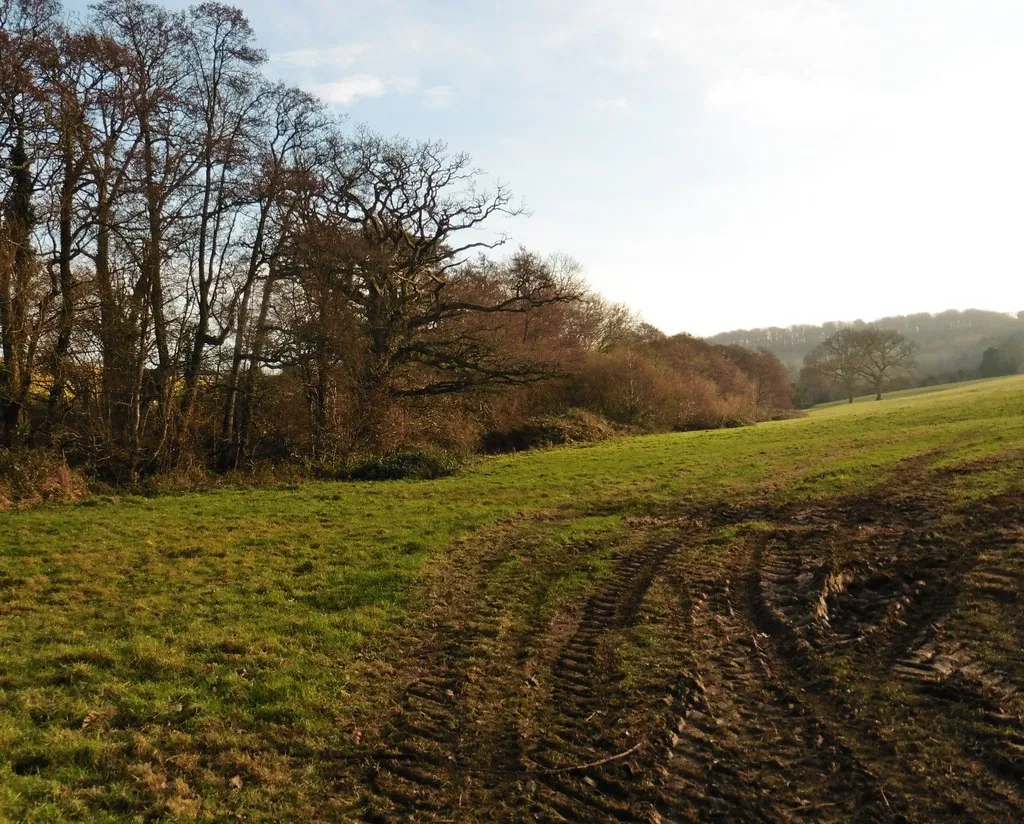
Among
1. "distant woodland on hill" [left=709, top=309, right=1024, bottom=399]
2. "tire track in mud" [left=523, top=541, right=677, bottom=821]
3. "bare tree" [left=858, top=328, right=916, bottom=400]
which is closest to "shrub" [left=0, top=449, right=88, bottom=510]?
"tire track in mud" [left=523, top=541, right=677, bottom=821]

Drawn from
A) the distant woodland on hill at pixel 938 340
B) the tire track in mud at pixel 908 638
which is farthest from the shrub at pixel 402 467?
the distant woodland on hill at pixel 938 340

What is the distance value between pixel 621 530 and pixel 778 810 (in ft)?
27.2

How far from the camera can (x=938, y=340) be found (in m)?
135

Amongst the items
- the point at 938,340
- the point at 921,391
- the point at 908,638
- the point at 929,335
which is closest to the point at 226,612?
the point at 908,638

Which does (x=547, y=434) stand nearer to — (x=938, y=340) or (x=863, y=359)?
(x=863, y=359)

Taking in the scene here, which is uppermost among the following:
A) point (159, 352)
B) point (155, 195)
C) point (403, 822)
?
point (155, 195)

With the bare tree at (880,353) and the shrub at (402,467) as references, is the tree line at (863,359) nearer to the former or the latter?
the bare tree at (880,353)

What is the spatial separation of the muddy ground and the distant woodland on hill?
92.3 metres

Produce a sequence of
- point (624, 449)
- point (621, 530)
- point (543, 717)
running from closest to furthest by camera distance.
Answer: point (543, 717) → point (621, 530) → point (624, 449)

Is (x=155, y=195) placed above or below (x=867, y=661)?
above

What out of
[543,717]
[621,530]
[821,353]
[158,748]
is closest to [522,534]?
[621,530]

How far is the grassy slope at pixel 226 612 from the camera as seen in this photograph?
4875 mm

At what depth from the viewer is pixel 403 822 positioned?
4426 mm

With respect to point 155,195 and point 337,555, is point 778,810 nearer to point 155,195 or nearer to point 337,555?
point 337,555
